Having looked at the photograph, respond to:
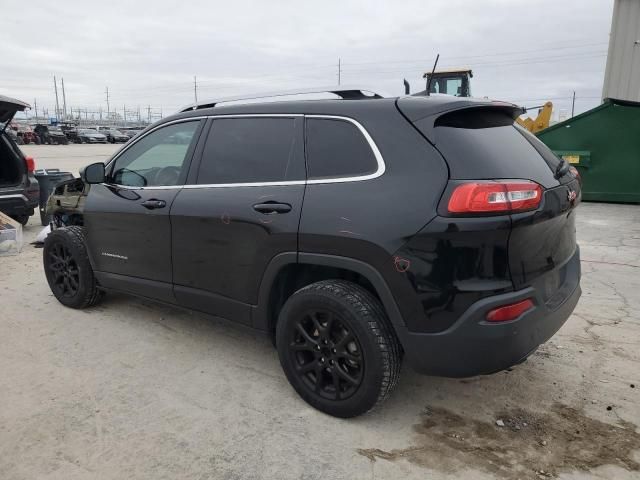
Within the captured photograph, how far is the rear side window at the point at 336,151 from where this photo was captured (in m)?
2.71

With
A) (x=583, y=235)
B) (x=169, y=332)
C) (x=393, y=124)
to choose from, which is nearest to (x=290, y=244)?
(x=393, y=124)

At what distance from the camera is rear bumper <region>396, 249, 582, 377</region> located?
238 centimetres

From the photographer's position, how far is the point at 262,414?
9.64 ft

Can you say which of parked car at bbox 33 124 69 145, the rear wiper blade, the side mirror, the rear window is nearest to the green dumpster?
the rear wiper blade

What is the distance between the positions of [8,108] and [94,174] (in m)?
3.98

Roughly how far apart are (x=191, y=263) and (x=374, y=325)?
1454mm

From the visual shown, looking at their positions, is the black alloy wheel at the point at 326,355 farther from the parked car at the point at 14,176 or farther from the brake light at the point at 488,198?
the parked car at the point at 14,176

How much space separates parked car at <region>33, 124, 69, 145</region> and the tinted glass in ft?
143

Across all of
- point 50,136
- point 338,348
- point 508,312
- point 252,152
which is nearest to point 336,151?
point 252,152

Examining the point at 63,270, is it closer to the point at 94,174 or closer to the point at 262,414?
the point at 94,174

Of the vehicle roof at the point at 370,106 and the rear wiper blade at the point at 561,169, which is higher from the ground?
the vehicle roof at the point at 370,106

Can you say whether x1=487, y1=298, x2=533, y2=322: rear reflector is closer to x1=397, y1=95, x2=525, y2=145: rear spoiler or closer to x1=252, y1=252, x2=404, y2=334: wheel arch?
x1=252, y1=252, x2=404, y2=334: wheel arch

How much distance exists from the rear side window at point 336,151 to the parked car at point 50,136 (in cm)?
4428

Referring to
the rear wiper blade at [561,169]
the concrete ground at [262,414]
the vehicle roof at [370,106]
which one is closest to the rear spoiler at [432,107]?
the vehicle roof at [370,106]
